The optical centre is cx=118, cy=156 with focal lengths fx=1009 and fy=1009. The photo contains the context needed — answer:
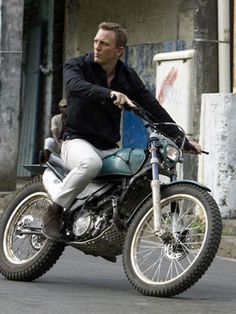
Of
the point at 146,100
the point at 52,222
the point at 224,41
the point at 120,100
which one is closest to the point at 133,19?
the point at 224,41

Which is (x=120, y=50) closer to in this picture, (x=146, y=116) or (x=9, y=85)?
(x=146, y=116)

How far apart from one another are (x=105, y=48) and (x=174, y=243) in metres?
1.47

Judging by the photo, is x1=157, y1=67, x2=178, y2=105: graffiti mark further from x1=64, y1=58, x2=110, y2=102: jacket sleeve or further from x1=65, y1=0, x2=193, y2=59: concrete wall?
x1=64, y1=58, x2=110, y2=102: jacket sleeve

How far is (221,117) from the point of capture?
11500 mm

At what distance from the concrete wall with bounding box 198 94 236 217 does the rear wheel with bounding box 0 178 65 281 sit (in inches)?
165

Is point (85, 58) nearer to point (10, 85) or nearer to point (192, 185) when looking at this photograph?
point (192, 185)

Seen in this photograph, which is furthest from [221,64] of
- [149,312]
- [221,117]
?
[149,312]

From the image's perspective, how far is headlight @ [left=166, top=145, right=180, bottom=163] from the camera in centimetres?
682

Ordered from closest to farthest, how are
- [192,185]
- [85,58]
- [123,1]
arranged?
[192,185], [85,58], [123,1]

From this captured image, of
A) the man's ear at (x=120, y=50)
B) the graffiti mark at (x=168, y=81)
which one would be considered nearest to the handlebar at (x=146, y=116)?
the man's ear at (x=120, y=50)

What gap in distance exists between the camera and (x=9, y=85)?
48.3 ft

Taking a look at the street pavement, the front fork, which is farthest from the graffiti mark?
the front fork

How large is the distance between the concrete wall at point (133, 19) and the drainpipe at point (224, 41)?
393 cm

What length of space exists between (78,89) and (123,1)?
10.9m
